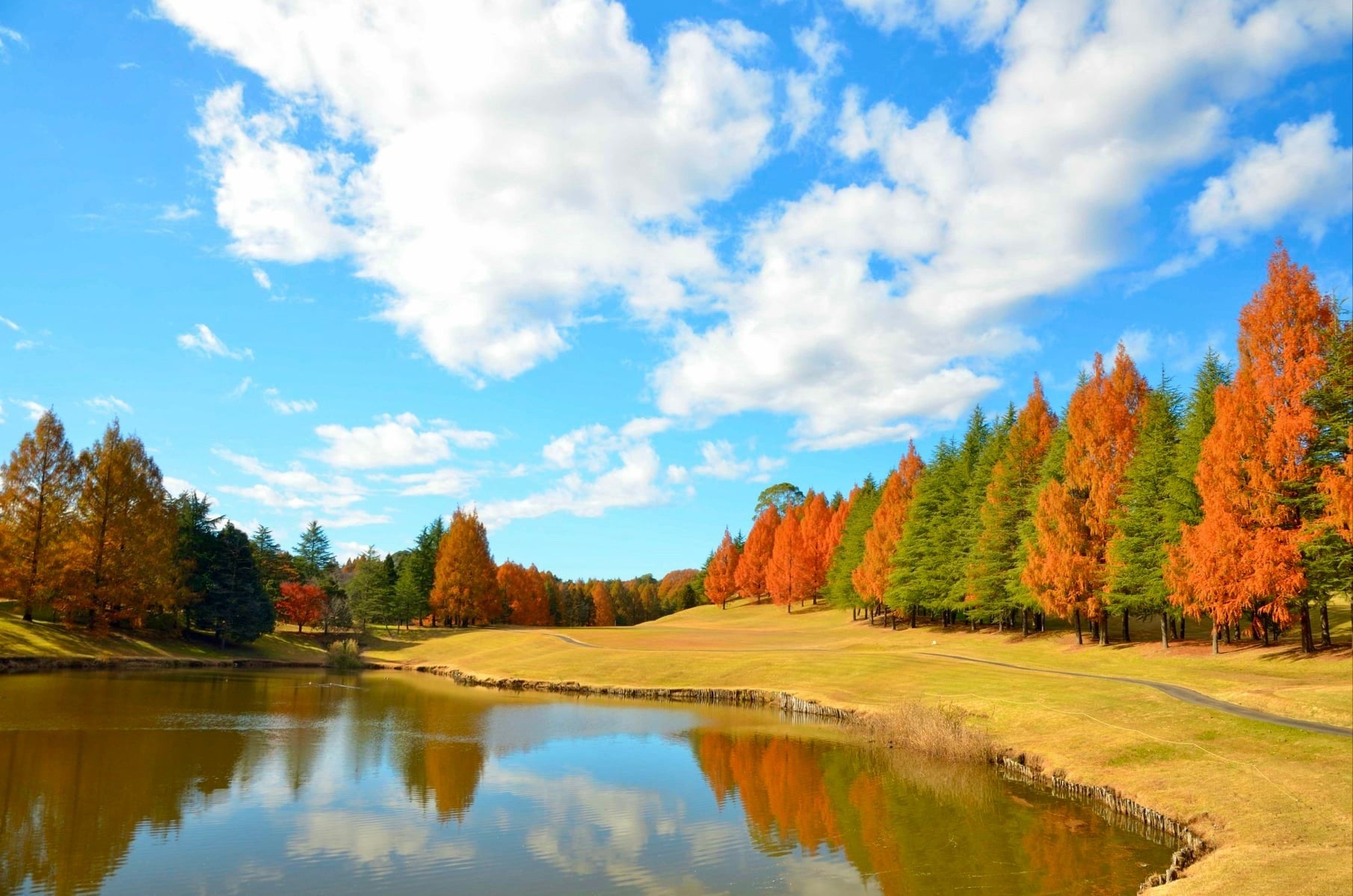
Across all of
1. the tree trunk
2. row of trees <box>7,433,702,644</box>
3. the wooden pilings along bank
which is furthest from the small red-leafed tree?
the tree trunk

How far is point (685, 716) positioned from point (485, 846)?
903 inches

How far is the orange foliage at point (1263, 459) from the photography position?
3453 centimetres

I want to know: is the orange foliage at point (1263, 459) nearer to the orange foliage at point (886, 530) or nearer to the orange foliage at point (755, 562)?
the orange foliage at point (886, 530)

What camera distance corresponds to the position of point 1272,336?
36.8 meters

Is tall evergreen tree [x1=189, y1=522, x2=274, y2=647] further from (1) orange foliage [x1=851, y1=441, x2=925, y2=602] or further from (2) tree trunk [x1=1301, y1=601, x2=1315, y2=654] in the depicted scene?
(2) tree trunk [x1=1301, y1=601, x2=1315, y2=654]

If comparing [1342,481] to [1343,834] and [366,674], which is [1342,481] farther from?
[366,674]

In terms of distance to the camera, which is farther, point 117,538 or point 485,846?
point 117,538

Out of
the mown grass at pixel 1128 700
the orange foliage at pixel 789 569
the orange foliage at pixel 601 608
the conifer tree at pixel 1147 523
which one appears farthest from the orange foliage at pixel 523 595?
the conifer tree at pixel 1147 523

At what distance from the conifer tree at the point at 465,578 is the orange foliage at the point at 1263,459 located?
244 feet

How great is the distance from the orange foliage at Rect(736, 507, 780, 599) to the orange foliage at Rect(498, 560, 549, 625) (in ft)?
95.2

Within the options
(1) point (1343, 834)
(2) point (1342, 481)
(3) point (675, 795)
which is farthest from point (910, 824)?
(2) point (1342, 481)

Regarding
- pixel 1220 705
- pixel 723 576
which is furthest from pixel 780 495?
pixel 1220 705

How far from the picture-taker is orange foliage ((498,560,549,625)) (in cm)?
11032

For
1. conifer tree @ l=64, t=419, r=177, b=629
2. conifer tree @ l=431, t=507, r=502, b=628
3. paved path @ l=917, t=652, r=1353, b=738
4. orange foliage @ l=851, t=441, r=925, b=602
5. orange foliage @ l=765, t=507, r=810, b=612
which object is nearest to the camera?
paved path @ l=917, t=652, r=1353, b=738
